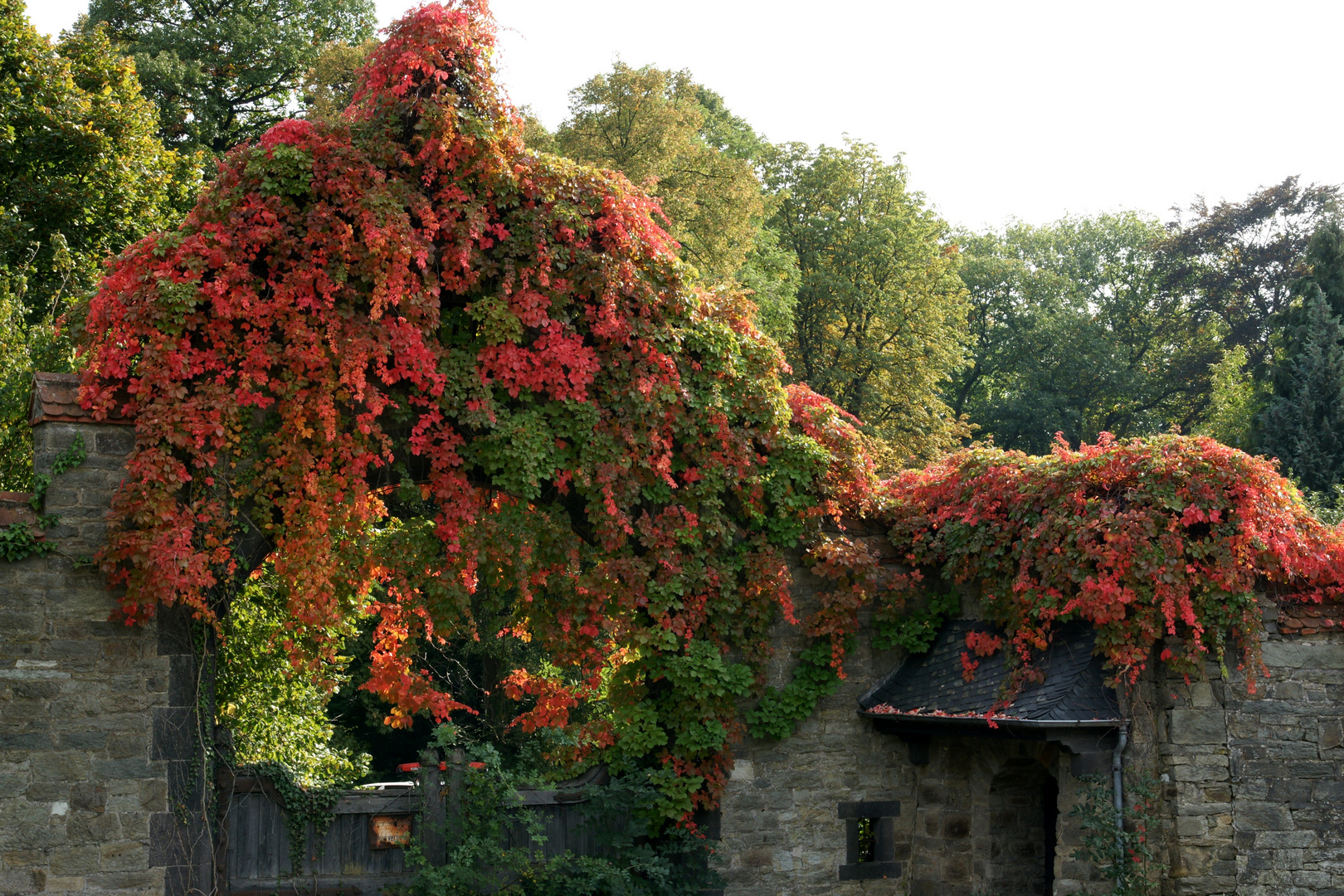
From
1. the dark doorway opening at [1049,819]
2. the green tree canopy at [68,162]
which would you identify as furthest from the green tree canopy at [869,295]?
the dark doorway opening at [1049,819]

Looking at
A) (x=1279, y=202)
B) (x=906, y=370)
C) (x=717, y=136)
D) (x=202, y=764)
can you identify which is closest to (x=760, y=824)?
(x=202, y=764)

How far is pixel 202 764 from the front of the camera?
6.82 meters

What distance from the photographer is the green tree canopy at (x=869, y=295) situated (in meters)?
21.4

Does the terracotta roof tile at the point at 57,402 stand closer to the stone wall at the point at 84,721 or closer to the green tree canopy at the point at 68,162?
the stone wall at the point at 84,721

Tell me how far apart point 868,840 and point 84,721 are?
235 inches

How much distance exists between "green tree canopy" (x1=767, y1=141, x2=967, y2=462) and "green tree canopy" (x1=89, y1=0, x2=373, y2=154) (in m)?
9.23

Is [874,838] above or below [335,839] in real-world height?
below

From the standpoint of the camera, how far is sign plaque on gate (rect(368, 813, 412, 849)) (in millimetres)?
7527

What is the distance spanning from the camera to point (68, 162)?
1275 cm

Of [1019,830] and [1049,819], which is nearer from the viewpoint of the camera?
[1019,830]

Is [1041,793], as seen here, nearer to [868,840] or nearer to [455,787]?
[868,840]

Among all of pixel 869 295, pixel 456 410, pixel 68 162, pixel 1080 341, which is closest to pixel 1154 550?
pixel 456 410

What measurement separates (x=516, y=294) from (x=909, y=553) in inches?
157

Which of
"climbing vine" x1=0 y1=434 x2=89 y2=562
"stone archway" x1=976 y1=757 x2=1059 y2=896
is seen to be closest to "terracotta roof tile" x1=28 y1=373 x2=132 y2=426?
"climbing vine" x1=0 y1=434 x2=89 y2=562
